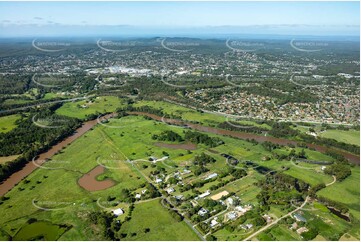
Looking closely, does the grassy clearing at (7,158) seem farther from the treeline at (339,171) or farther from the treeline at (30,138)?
the treeline at (339,171)

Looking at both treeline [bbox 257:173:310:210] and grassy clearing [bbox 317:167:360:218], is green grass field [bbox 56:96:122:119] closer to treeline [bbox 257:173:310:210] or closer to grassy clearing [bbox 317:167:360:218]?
treeline [bbox 257:173:310:210]

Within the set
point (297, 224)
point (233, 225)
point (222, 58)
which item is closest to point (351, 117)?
point (297, 224)

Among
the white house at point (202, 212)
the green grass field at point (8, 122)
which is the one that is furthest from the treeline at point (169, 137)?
the green grass field at point (8, 122)

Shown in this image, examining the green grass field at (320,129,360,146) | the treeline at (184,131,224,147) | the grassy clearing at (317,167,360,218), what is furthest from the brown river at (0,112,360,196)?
the grassy clearing at (317,167,360,218)

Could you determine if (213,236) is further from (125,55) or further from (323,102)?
(125,55)

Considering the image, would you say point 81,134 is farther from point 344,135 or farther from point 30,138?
point 344,135

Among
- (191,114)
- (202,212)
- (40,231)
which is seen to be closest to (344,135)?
(191,114)
